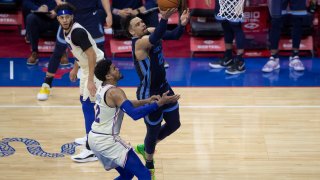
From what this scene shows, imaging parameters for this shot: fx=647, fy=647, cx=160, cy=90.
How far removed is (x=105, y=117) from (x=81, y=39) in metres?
1.49

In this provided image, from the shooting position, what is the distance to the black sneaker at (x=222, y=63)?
431 inches

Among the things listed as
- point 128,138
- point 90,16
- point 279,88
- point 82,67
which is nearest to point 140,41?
point 82,67

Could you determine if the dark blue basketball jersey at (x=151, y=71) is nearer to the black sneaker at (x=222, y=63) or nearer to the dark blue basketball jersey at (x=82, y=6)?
the dark blue basketball jersey at (x=82, y=6)

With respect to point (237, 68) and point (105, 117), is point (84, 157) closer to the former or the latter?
point (105, 117)

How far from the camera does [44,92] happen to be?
9.33 m

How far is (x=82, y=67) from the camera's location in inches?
285

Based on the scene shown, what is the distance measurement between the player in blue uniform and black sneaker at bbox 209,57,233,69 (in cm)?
→ 59

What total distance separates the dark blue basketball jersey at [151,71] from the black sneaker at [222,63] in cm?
461

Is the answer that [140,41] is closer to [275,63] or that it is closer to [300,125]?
[300,125]

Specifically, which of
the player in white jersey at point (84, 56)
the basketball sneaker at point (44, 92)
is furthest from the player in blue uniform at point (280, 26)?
the player in white jersey at point (84, 56)

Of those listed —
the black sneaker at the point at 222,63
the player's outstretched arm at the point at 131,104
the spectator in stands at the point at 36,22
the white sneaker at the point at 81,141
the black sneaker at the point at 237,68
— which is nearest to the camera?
the player's outstretched arm at the point at 131,104

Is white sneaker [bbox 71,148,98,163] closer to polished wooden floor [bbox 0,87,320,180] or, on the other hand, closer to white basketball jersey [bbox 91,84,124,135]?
polished wooden floor [bbox 0,87,320,180]

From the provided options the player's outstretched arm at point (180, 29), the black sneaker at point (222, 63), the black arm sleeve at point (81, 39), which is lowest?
the black sneaker at point (222, 63)

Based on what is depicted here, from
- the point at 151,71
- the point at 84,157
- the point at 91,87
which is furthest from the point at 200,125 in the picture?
the point at 151,71
